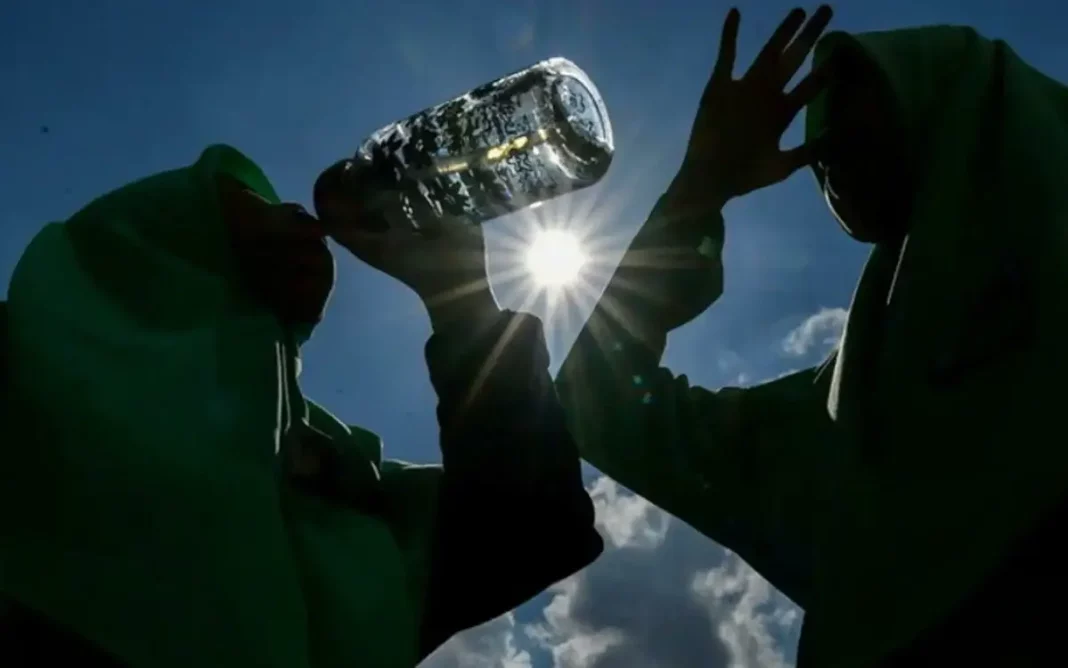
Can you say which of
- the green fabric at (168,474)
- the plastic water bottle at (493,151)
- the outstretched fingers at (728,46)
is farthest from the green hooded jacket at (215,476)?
the outstretched fingers at (728,46)

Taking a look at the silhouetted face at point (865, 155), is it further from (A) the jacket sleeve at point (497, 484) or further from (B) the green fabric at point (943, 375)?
(A) the jacket sleeve at point (497, 484)

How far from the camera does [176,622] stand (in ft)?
4.68

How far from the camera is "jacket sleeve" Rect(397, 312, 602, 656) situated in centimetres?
188

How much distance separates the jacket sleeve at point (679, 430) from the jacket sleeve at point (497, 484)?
20 cm

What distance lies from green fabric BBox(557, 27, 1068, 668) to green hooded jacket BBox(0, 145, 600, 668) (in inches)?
20.5

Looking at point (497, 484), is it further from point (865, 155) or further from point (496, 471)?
point (865, 155)

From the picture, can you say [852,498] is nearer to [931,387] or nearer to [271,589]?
[931,387]

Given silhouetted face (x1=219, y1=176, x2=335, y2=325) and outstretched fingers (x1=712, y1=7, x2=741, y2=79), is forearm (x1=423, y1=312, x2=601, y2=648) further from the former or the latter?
outstretched fingers (x1=712, y1=7, x2=741, y2=79)

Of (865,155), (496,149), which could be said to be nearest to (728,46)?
(865,155)

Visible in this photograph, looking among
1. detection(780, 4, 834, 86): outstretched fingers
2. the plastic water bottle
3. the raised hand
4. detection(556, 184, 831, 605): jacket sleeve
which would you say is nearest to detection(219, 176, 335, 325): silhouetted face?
the plastic water bottle

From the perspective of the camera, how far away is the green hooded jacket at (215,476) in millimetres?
1451

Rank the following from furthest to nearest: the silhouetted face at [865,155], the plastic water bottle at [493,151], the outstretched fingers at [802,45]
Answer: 1. the plastic water bottle at [493,151]
2. the outstretched fingers at [802,45]
3. the silhouetted face at [865,155]

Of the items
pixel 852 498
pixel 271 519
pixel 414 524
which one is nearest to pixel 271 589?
pixel 271 519

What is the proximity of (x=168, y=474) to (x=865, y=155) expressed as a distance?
117 cm
